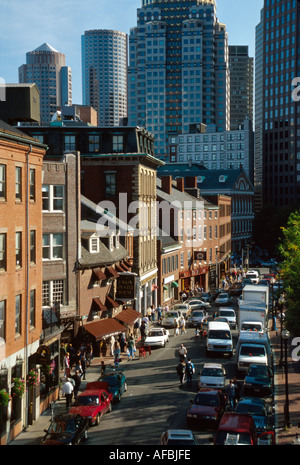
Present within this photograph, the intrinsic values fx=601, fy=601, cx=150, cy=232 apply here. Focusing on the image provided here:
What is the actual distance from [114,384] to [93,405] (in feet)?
13.6

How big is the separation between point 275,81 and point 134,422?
172 m

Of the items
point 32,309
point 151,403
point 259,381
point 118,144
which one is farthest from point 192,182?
point 32,309

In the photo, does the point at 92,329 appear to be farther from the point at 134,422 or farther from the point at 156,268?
the point at 156,268

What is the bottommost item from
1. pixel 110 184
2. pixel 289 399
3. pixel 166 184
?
pixel 289 399

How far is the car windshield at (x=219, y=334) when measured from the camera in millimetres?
44000

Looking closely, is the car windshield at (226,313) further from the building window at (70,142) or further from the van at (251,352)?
the building window at (70,142)

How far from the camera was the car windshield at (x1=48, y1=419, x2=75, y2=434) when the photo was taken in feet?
80.2

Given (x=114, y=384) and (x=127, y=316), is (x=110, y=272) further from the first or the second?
(x=114, y=384)

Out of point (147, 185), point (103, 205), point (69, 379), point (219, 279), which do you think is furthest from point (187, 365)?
point (219, 279)

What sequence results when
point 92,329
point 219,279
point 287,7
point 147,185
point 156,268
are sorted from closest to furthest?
point 92,329, point 147,185, point 156,268, point 219,279, point 287,7

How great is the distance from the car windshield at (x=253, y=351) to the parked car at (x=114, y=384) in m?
8.52

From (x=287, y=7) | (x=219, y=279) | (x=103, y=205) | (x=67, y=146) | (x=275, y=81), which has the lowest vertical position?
(x=219, y=279)

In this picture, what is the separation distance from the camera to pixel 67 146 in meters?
61.1

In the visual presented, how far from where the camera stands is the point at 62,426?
973 inches
